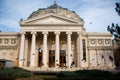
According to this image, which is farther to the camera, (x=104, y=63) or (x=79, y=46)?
(x=104, y=63)

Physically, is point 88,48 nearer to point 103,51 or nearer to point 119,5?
point 103,51

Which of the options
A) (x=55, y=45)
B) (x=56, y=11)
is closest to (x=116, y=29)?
(x=55, y=45)

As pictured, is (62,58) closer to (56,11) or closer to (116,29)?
(56,11)

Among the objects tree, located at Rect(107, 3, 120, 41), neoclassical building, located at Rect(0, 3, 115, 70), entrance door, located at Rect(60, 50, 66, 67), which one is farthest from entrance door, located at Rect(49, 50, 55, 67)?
tree, located at Rect(107, 3, 120, 41)

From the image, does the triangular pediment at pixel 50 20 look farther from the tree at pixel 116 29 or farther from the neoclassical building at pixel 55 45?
the tree at pixel 116 29

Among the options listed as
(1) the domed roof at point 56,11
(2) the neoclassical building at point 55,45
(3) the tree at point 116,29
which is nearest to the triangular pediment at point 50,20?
(2) the neoclassical building at point 55,45

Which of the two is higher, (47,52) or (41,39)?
(41,39)

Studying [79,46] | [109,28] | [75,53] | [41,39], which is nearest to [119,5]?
[109,28]

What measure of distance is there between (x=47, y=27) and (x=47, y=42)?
4478 millimetres

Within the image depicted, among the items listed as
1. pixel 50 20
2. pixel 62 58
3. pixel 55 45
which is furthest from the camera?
pixel 62 58

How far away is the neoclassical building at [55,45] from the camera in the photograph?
136 ft

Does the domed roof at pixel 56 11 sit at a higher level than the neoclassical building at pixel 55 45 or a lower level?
higher

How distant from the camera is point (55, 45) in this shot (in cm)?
4288

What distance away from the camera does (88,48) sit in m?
46.7
